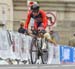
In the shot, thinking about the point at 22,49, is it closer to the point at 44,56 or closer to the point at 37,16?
the point at 37,16

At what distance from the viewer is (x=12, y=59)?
15.3 metres

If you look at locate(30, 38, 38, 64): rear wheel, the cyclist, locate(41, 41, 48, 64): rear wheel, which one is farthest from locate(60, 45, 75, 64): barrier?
the cyclist

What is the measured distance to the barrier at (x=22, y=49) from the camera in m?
15.1

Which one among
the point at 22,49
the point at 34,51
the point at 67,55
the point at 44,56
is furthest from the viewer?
the point at 67,55

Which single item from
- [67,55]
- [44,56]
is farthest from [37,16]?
[67,55]

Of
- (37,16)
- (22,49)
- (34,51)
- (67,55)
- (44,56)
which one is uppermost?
(37,16)

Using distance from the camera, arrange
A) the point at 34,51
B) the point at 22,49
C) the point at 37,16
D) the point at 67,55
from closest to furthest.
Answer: the point at 22,49, the point at 37,16, the point at 34,51, the point at 67,55

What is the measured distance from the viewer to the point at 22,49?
16.3m

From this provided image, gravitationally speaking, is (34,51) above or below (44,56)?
above

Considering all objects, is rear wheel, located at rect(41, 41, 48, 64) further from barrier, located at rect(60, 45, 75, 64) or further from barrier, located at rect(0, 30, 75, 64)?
barrier, located at rect(60, 45, 75, 64)

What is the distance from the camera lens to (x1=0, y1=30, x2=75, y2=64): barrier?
49.7ft

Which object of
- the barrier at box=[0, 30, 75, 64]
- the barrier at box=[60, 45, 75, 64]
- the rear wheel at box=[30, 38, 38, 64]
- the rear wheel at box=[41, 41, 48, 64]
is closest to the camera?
the barrier at box=[0, 30, 75, 64]

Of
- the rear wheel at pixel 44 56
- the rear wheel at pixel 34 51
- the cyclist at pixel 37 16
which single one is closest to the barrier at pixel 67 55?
the rear wheel at pixel 44 56

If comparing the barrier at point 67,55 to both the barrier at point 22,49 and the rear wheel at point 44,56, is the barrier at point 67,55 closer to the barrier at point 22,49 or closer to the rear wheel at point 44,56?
the barrier at point 22,49
